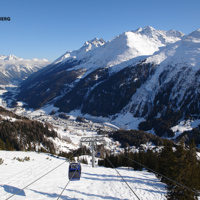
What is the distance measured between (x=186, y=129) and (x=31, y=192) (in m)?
175

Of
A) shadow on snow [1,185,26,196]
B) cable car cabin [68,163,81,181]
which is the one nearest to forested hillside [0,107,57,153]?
cable car cabin [68,163,81,181]

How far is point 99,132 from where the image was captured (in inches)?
7795

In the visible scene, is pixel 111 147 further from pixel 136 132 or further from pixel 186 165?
pixel 186 165

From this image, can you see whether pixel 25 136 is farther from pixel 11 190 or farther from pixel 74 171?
pixel 11 190

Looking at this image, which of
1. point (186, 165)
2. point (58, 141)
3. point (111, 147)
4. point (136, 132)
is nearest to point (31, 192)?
point (186, 165)

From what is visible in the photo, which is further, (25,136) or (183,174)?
(25,136)

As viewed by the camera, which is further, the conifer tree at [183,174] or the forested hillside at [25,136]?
the forested hillside at [25,136]

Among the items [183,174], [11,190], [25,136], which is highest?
[183,174]

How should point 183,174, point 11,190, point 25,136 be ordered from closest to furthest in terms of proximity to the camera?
point 11,190 → point 183,174 → point 25,136

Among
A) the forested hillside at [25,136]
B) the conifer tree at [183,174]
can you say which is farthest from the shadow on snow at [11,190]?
the forested hillside at [25,136]

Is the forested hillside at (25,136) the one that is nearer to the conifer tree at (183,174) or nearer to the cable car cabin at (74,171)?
the cable car cabin at (74,171)

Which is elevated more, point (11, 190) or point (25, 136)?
point (11, 190)

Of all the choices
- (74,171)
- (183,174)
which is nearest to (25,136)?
(74,171)

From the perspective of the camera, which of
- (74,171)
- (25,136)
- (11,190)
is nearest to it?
(11,190)
